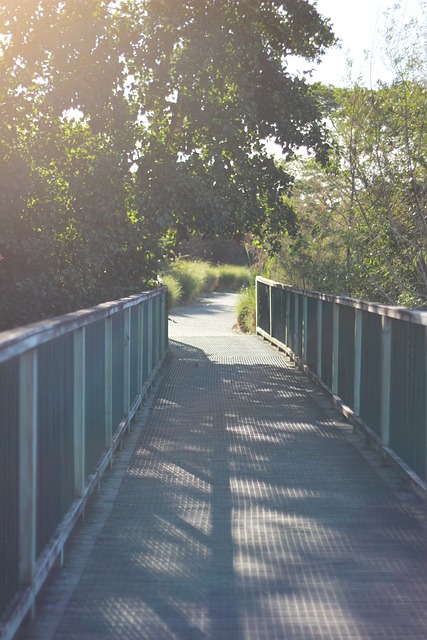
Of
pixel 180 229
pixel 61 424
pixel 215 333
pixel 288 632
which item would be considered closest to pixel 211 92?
pixel 180 229

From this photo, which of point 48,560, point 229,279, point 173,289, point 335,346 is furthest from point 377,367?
point 229,279

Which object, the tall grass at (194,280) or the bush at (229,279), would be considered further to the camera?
the bush at (229,279)

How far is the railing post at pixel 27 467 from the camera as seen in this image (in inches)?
170

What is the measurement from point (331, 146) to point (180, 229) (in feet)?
11.3

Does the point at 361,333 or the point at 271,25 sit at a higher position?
the point at 271,25

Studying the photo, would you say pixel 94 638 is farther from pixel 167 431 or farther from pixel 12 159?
pixel 12 159

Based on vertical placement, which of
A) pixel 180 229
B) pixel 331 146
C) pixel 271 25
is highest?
pixel 271 25

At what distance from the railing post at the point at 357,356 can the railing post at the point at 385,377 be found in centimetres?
136

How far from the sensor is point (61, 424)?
5.41m

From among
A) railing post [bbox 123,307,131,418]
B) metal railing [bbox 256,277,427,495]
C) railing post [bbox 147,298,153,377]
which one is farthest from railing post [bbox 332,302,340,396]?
railing post [bbox 123,307,131,418]

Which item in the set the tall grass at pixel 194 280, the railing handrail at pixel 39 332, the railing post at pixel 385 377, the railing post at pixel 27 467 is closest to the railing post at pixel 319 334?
the railing post at pixel 385 377

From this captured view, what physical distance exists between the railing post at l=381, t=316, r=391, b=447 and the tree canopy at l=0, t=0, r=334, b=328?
7.65 m

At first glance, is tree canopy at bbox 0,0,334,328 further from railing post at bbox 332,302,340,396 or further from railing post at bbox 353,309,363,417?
railing post at bbox 353,309,363,417

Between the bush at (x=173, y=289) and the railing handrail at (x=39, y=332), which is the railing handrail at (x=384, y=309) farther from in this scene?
the bush at (x=173, y=289)
